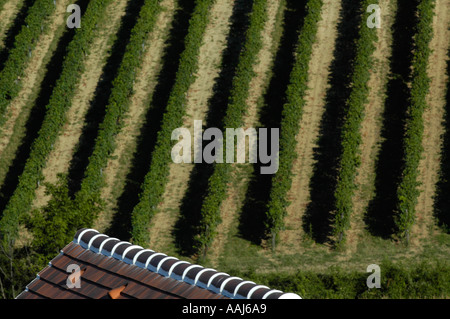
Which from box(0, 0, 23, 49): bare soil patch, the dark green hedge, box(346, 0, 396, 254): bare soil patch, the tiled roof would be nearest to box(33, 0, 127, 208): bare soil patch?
box(0, 0, 23, 49): bare soil patch

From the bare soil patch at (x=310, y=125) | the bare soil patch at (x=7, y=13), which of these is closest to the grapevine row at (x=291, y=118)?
the bare soil patch at (x=310, y=125)

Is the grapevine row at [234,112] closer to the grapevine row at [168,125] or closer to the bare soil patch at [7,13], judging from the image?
the grapevine row at [168,125]

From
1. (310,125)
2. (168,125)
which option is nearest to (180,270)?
(168,125)

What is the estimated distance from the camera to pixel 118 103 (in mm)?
45062

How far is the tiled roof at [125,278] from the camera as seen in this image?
63.7 feet

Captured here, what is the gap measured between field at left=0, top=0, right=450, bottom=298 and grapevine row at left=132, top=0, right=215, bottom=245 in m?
0.09

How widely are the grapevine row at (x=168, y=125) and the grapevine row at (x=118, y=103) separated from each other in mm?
2566

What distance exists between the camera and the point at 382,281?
1246 inches

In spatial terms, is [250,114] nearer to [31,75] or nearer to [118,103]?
[118,103]

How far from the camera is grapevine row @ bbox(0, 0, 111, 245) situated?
40.0 m

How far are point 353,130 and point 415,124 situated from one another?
3.16m

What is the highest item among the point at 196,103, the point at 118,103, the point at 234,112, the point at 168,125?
the point at 196,103

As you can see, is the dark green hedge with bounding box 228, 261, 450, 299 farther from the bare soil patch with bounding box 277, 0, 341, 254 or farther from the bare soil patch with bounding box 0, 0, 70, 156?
the bare soil patch with bounding box 0, 0, 70, 156

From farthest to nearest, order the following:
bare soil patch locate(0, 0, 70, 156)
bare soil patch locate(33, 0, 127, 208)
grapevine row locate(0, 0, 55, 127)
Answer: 1. grapevine row locate(0, 0, 55, 127)
2. bare soil patch locate(0, 0, 70, 156)
3. bare soil patch locate(33, 0, 127, 208)
